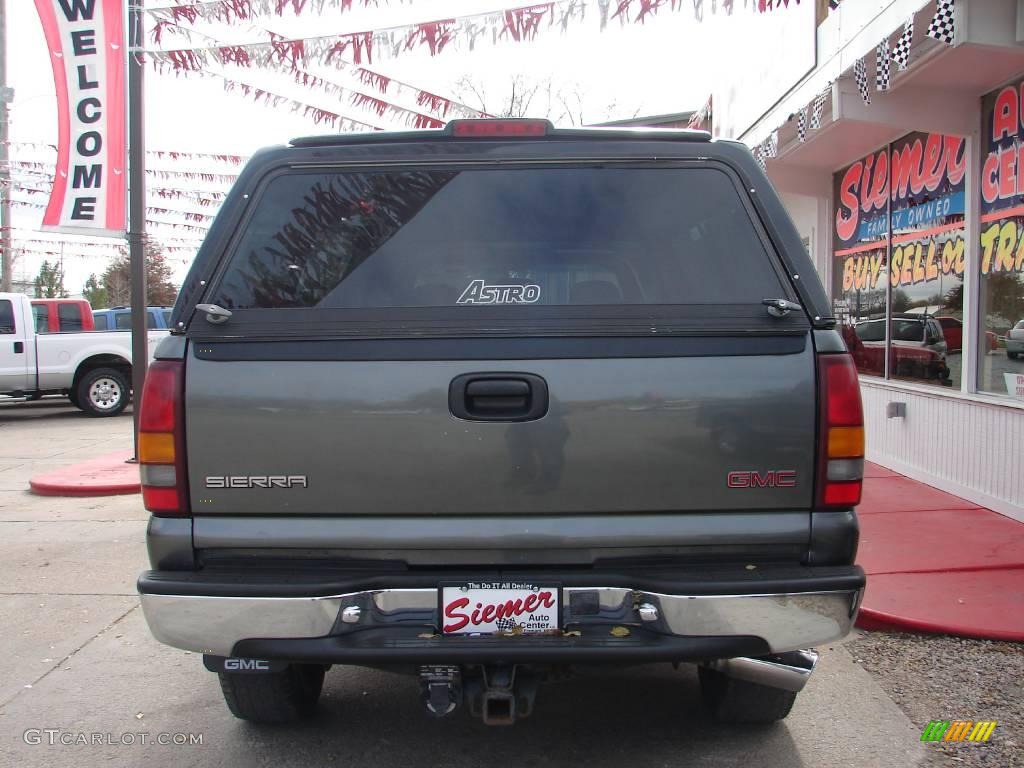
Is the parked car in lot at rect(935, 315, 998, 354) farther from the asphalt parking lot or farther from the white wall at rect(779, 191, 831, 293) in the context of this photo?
the asphalt parking lot

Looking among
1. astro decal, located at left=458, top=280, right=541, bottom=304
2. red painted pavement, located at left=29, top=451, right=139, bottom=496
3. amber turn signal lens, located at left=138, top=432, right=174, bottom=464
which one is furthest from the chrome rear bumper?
red painted pavement, located at left=29, top=451, right=139, bottom=496

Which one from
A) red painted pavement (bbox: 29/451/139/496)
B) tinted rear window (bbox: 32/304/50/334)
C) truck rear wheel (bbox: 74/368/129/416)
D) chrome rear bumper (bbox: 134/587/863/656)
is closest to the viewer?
chrome rear bumper (bbox: 134/587/863/656)

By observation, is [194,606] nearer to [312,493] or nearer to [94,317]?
[312,493]

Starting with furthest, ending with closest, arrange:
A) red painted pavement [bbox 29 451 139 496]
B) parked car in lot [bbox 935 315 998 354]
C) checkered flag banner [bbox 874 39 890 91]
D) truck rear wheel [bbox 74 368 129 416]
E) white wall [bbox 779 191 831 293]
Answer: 1. truck rear wheel [bbox 74 368 129 416]
2. white wall [bbox 779 191 831 293]
3. red painted pavement [bbox 29 451 139 496]
4. parked car in lot [bbox 935 315 998 354]
5. checkered flag banner [bbox 874 39 890 91]

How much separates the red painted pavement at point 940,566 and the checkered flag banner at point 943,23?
3.14m

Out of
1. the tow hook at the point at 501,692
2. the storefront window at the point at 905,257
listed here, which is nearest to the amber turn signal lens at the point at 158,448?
the tow hook at the point at 501,692

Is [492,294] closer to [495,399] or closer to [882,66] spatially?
[495,399]

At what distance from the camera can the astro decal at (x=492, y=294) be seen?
2717 millimetres

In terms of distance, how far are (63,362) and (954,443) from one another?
521 inches

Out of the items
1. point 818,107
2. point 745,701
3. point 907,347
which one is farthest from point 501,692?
point 907,347

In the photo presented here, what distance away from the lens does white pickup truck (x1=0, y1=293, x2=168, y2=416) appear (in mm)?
13859

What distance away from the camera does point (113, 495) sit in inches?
319

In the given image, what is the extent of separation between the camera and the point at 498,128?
284 cm

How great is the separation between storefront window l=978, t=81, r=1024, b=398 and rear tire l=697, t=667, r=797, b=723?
3.96 metres
